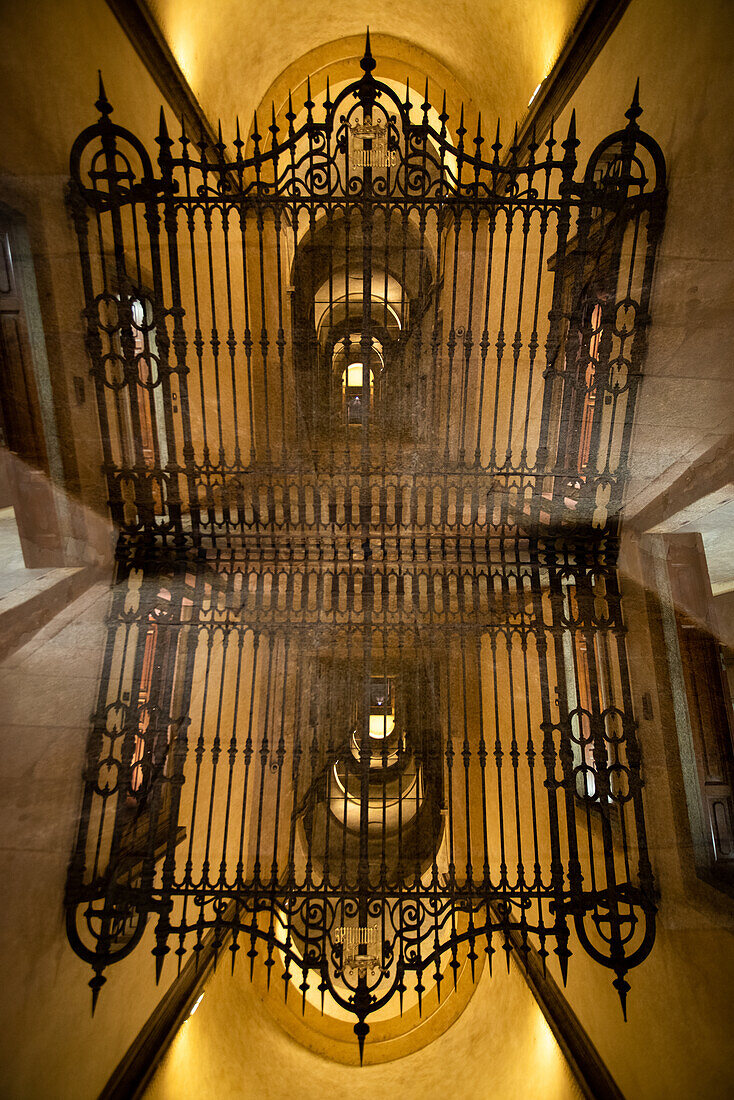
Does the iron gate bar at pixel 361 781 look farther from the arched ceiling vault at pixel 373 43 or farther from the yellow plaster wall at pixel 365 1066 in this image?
the arched ceiling vault at pixel 373 43

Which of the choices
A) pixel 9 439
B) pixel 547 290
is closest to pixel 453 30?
pixel 547 290

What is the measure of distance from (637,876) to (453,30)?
4132 mm

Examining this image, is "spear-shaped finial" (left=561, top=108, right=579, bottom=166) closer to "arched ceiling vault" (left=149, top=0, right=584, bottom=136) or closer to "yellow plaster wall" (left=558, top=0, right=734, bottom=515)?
"yellow plaster wall" (left=558, top=0, right=734, bottom=515)

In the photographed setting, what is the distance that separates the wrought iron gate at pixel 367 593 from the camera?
2312 millimetres

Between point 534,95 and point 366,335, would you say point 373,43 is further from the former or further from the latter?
point 366,335

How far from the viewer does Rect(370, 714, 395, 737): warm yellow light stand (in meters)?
2.40

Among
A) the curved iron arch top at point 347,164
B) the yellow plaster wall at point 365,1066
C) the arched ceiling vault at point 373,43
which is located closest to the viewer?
the curved iron arch top at point 347,164

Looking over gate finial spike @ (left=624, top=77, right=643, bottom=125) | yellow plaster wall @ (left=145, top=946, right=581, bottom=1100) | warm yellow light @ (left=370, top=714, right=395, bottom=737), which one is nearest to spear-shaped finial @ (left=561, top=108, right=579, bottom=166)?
gate finial spike @ (left=624, top=77, right=643, bottom=125)

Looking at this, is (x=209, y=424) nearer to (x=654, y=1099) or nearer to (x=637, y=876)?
(x=637, y=876)

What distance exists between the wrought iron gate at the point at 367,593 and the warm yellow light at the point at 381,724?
0.5 inches

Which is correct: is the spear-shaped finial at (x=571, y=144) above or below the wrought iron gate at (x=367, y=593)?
above

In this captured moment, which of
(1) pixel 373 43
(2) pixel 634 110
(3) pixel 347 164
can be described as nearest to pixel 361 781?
(3) pixel 347 164

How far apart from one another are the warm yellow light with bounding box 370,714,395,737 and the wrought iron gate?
13 mm

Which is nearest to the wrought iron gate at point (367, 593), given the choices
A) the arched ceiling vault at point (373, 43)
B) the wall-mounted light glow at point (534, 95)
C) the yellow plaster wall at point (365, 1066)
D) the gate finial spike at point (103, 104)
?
the gate finial spike at point (103, 104)
